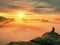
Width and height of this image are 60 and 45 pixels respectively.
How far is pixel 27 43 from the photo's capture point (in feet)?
504

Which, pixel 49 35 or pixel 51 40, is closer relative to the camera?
pixel 51 40

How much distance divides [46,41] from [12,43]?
74.3 feet

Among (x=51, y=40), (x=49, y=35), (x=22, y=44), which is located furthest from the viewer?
(x=49, y=35)

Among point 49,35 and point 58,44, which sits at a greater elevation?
point 49,35

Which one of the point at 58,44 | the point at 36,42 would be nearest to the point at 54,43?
the point at 58,44

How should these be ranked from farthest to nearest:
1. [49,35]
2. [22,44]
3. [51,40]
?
[49,35], [51,40], [22,44]

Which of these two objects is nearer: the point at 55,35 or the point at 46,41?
the point at 46,41

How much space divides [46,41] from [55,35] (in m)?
25.3

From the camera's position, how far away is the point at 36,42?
158 metres

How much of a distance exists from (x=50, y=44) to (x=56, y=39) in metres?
13.0

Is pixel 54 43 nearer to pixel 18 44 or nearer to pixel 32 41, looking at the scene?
pixel 32 41

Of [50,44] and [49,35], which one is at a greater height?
[49,35]

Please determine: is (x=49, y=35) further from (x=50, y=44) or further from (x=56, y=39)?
(x=50, y=44)

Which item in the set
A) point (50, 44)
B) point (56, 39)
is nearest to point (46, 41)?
point (50, 44)
